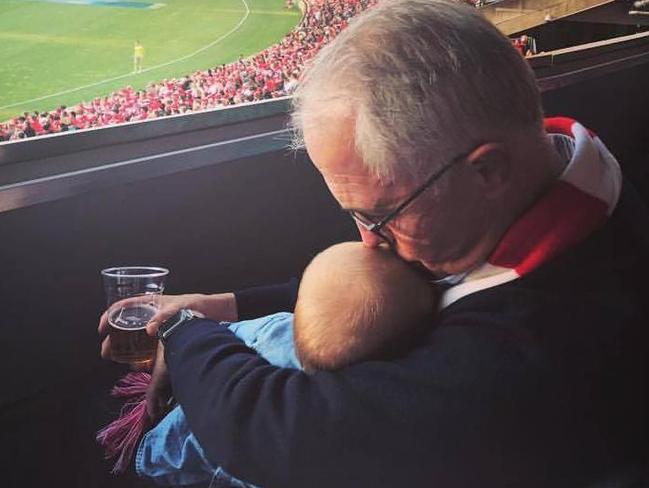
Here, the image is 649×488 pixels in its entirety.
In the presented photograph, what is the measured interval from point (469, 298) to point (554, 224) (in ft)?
0.49

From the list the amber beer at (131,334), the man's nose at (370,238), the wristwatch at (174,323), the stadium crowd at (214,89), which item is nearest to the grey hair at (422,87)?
the man's nose at (370,238)

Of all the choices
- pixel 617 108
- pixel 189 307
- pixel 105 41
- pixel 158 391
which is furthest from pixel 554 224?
pixel 617 108

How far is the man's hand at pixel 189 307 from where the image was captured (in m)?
1.37

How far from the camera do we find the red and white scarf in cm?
99

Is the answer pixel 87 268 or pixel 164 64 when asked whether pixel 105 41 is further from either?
pixel 87 268

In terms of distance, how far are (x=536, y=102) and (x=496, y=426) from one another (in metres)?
0.43

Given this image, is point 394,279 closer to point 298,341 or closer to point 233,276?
point 298,341

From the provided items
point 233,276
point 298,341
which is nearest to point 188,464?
point 298,341

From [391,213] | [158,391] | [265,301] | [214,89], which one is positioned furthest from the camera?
[214,89]

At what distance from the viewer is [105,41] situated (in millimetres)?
1933

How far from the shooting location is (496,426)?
942 millimetres

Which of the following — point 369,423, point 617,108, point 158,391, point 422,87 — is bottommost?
point 617,108

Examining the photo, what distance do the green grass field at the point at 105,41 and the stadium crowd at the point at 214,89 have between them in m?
0.03

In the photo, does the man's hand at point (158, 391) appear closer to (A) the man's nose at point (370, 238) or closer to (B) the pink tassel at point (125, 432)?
(B) the pink tassel at point (125, 432)
